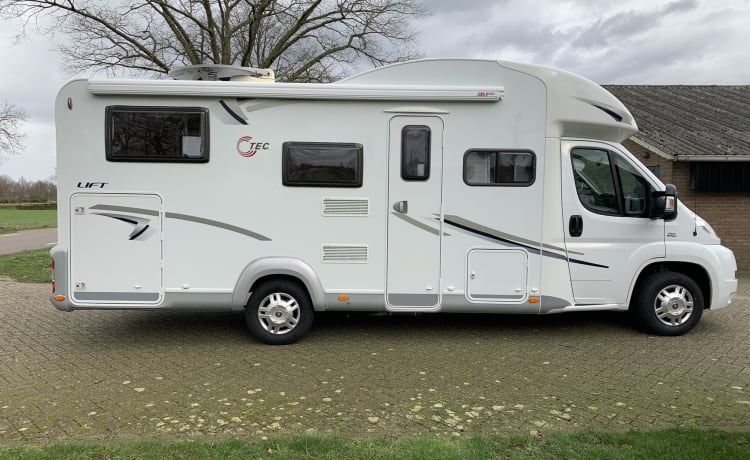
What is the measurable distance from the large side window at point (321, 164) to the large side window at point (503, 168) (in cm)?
123

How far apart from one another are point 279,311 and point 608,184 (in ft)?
12.7

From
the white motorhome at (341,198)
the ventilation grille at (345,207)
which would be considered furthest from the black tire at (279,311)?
the ventilation grille at (345,207)

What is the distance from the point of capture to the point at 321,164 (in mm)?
5344

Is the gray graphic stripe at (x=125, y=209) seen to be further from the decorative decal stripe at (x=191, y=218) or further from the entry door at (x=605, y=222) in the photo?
the entry door at (x=605, y=222)

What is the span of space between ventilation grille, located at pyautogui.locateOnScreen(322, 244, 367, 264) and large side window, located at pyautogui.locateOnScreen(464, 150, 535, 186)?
54.8 inches

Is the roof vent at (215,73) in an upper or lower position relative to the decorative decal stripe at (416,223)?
upper

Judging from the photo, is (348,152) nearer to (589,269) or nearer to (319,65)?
(589,269)

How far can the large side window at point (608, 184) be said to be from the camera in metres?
5.59

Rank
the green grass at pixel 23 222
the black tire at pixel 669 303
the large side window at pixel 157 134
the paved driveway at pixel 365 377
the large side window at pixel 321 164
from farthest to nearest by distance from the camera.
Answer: the green grass at pixel 23 222 → the black tire at pixel 669 303 → the large side window at pixel 321 164 → the large side window at pixel 157 134 → the paved driveway at pixel 365 377

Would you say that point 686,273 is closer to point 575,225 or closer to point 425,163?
point 575,225

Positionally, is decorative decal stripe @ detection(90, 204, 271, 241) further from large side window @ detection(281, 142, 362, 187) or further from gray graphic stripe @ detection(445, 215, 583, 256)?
gray graphic stripe @ detection(445, 215, 583, 256)

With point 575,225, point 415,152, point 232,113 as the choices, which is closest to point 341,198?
point 415,152

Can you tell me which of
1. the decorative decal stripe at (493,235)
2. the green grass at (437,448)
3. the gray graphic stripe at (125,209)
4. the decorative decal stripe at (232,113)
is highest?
the decorative decal stripe at (232,113)

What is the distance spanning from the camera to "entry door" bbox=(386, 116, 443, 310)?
17.7ft
